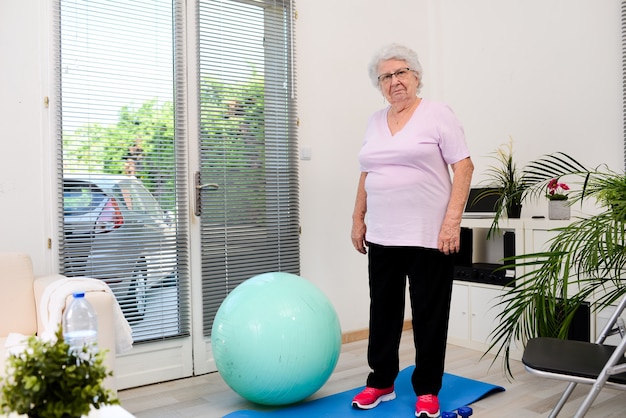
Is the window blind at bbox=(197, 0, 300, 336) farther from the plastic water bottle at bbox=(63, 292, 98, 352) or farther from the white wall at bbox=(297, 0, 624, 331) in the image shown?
the plastic water bottle at bbox=(63, 292, 98, 352)

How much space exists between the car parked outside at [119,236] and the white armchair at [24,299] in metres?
0.34

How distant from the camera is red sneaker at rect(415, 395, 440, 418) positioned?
8.25 feet

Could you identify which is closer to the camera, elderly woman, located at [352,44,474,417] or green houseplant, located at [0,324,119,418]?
green houseplant, located at [0,324,119,418]

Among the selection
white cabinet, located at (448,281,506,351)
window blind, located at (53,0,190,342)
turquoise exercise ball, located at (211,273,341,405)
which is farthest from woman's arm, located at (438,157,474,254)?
window blind, located at (53,0,190,342)

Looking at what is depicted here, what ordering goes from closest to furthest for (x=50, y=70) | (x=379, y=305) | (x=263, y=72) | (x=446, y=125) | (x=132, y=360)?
(x=446, y=125), (x=379, y=305), (x=50, y=70), (x=132, y=360), (x=263, y=72)

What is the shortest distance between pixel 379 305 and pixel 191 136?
144 centimetres

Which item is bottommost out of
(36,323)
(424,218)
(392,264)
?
(36,323)

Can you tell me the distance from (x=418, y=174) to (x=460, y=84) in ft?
6.68

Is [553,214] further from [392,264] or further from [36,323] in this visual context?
[36,323]

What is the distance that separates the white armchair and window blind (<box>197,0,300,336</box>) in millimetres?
978

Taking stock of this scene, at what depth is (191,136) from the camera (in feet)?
10.8

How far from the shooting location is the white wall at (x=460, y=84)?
3.55 meters

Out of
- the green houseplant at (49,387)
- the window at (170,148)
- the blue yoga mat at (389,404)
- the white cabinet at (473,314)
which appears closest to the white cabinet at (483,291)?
the white cabinet at (473,314)

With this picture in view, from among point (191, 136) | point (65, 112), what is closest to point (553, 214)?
point (191, 136)
